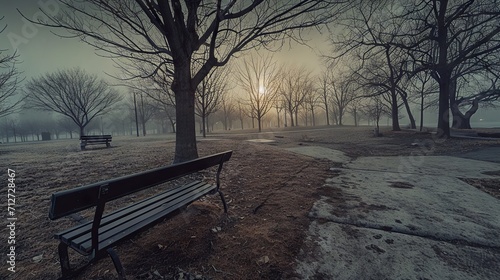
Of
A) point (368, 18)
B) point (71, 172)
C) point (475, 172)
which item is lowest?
point (475, 172)

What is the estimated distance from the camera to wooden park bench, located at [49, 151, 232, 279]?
148 cm

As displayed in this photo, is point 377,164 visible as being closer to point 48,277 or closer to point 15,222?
point 48,277

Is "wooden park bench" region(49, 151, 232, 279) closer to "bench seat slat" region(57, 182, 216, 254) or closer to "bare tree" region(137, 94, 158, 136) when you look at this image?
"bench seat slat" region(57, 182, 216, 254)

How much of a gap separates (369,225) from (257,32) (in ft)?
18.5

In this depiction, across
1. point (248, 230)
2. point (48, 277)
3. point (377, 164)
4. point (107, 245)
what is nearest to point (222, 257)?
point (248, 230)

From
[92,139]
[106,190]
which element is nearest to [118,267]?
[106,190]

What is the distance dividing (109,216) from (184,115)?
3.49 metres

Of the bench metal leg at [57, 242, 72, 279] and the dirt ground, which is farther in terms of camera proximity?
the dirt ground

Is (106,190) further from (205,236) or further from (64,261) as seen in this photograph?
(205,236)

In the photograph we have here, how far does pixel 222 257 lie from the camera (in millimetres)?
2008

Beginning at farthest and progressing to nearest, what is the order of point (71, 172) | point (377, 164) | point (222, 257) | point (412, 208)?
point (377, 164) → point (71, 172) → point (412, 208) → point (222, 257)

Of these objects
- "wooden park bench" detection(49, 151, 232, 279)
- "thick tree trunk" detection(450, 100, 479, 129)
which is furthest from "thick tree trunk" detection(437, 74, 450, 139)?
"wooden park bench" detection(49, 151, 232, 279)

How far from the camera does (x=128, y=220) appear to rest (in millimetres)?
1982

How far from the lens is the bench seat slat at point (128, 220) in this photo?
164 cm
